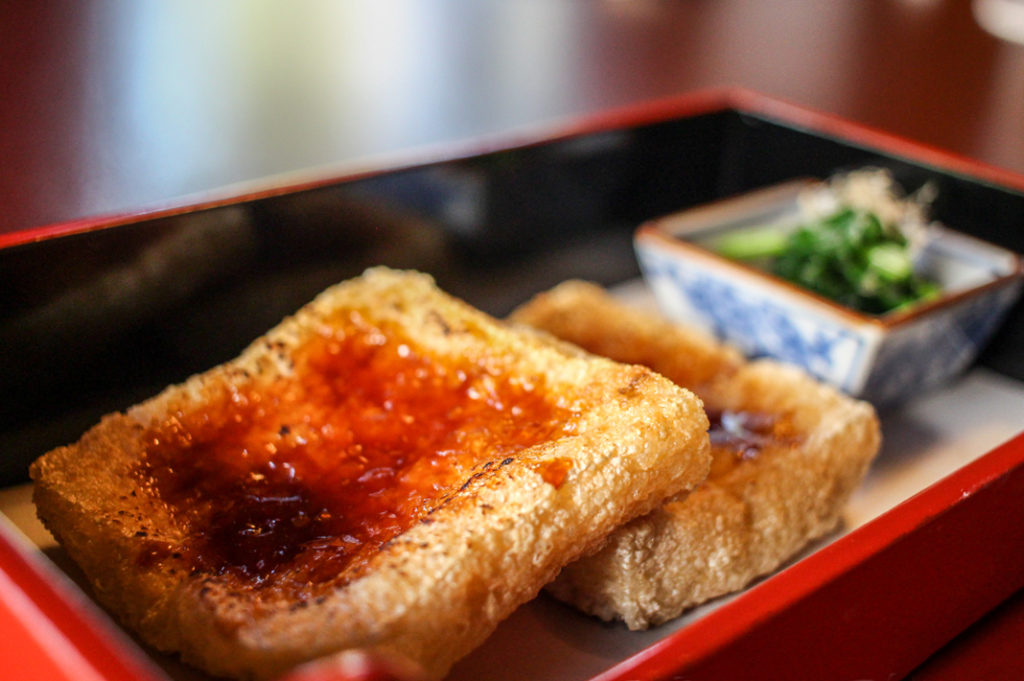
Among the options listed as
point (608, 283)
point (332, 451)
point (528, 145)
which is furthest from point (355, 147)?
point (332, 451)

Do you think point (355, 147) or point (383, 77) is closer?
point (355, 147)

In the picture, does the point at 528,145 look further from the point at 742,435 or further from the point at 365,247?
the point at 742,435

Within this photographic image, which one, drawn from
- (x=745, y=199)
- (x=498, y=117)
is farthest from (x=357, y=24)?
(x=745, y=199)

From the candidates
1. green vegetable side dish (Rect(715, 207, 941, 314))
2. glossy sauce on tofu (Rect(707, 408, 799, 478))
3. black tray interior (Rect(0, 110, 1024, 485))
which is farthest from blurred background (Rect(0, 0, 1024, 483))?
glossy sauce on tofu (Rect(707, 408, 799, 478))

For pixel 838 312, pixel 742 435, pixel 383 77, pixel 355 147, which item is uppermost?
pixel 383 77

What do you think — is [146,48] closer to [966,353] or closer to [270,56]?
[270,56]

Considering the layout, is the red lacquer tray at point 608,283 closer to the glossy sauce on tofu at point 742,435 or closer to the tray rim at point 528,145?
the tray rim at point 528,145

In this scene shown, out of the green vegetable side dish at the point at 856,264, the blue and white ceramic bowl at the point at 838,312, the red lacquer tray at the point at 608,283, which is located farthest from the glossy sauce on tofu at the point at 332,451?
the green vegetable side dish at the point at 856,264
